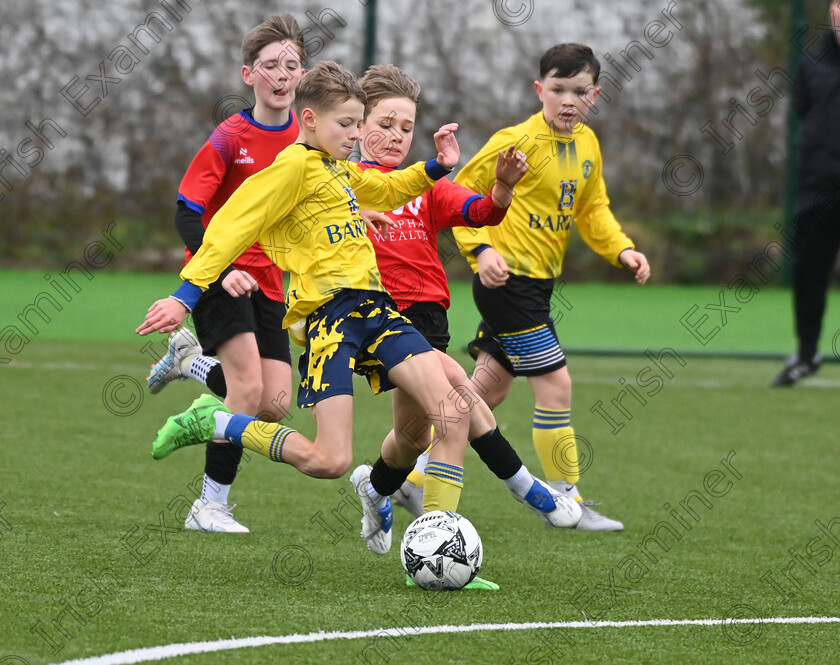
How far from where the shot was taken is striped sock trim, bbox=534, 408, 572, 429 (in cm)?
512

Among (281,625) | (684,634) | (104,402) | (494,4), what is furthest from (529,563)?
(494,4)

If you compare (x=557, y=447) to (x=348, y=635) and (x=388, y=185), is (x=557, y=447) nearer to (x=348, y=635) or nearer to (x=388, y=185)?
(x=388, y=185)

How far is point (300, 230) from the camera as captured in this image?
392cm

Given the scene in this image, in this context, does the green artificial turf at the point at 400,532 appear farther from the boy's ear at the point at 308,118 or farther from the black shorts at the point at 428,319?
the boy's ear at the point at 308,118

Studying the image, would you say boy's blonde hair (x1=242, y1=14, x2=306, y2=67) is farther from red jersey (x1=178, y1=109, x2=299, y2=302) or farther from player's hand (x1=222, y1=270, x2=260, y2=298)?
player's hand (x1=222, y1=270, x2=260, y2=298)

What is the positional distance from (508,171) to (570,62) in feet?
3.97

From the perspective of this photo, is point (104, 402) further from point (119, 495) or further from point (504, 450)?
point (504, 450)

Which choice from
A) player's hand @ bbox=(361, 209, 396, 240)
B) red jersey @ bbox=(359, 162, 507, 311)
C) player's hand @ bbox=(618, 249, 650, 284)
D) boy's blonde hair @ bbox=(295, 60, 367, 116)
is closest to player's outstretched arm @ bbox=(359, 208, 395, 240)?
player's hand @ bbox=(361, 209, 396, 240)

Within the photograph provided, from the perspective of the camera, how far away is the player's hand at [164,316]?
3.47 meters

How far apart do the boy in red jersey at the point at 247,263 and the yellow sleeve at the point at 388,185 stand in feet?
2.37

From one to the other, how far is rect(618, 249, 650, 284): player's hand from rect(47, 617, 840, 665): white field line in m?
1.90

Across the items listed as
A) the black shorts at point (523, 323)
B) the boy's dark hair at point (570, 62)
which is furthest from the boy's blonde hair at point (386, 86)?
the black shorts at point (523, 323)

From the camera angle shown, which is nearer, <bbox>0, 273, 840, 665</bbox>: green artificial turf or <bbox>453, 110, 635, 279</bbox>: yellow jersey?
<bbox>0, 273, 840, 665</bbox>: green artificial turf

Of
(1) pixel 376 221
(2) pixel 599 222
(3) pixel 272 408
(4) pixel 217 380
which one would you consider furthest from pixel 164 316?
(2) pixel 599 222
